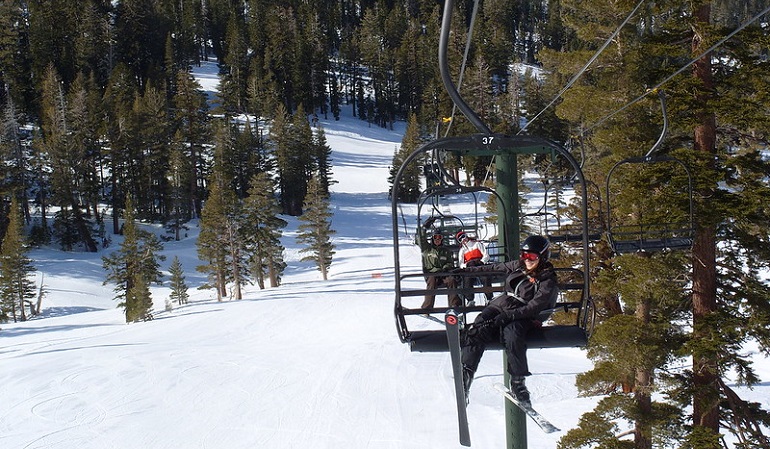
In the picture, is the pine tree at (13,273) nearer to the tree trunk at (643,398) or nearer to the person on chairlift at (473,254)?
the person on chairlift at (473,254)

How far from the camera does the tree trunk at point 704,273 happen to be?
425 inches

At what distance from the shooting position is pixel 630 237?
39.7ft

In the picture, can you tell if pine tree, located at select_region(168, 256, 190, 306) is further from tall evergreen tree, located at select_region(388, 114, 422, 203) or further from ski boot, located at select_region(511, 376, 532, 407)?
ski boot, located at select_region(511, 376, 532, 407)

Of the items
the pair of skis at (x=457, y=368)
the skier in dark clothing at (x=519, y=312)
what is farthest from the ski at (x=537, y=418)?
the skier in dark clothing at (x=519, y=312)

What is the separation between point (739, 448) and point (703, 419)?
77 centimetres

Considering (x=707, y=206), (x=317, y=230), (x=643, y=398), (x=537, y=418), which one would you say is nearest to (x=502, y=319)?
(x=537, y=418)

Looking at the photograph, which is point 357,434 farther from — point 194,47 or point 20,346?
point 194,47

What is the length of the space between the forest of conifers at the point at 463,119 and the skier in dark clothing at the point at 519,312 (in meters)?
2.37

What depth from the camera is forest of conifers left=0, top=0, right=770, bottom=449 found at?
429 inches

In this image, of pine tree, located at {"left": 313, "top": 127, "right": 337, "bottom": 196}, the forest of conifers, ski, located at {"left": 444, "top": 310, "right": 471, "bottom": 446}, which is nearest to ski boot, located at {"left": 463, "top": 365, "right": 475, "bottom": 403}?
ski, located at {"left": 444, "top": 310, "right": 471, "bottom": 446}

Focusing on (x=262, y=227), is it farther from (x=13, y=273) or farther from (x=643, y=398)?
(x=643, y=398)

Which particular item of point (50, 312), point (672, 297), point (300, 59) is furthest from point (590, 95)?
point (300, 59)

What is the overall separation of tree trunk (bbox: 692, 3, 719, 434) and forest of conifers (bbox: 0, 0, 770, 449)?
1.4 inches

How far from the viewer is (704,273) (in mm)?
11227
